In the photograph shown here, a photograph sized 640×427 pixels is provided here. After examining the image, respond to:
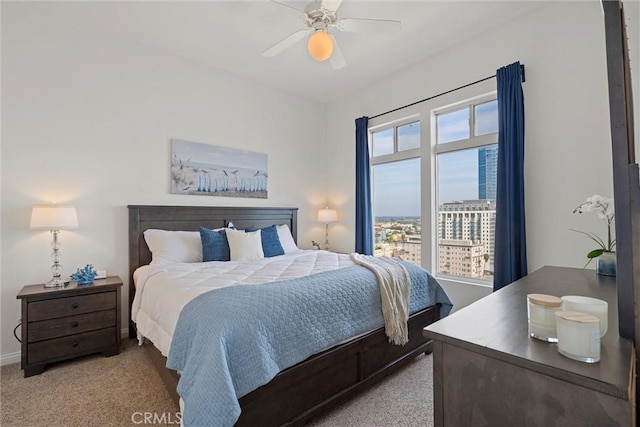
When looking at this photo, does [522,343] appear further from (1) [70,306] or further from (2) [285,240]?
(2) [285,240]

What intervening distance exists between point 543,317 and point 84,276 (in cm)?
326

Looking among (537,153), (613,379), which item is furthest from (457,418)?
(537,153)

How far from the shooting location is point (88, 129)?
9.64 ft

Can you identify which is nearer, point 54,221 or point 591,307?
point 591,307

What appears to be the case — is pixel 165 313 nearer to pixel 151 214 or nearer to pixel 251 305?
pixel 251 305

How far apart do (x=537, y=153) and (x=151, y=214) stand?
390 cm

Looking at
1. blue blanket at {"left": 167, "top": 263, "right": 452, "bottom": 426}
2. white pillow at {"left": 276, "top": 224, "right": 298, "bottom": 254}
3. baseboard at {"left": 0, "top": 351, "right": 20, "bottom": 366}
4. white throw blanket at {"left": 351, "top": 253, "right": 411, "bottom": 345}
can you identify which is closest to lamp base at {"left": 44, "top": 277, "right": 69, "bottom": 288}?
baseboard at {"left": 0, "top": 351, "right": 20, "bottom": 366}

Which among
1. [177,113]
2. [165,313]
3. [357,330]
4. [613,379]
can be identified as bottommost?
[357,330]

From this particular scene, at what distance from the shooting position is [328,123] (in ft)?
16.4

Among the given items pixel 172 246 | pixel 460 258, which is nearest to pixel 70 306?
pixel 172 246

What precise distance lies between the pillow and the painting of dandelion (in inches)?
22.5

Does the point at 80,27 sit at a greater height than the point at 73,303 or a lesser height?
greater

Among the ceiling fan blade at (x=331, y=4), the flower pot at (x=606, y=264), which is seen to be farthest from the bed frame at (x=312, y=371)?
the ceiling fan blade at (x=331, y=4)

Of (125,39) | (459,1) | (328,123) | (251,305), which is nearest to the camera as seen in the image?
(251,305)
